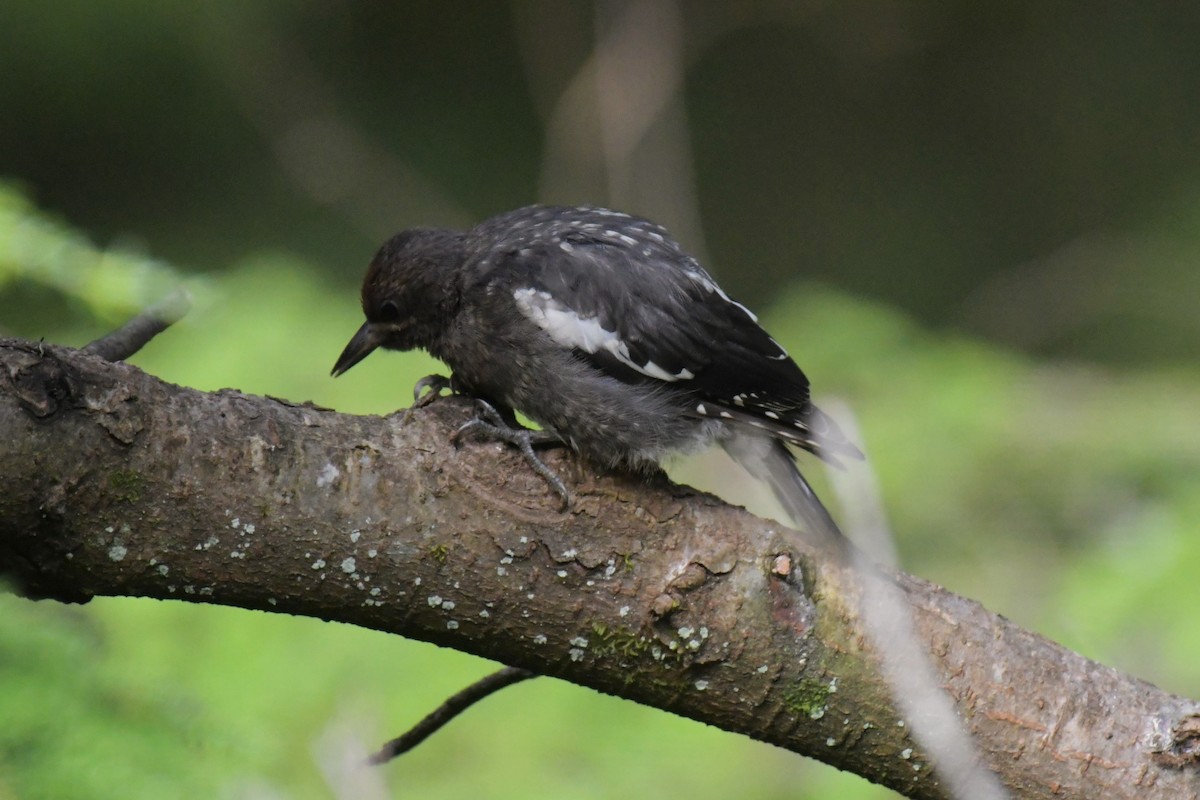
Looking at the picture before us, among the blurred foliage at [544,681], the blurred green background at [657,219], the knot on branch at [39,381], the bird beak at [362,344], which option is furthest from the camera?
the blurred green background at [657,219]

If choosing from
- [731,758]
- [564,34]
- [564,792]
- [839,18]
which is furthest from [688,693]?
[839,18]

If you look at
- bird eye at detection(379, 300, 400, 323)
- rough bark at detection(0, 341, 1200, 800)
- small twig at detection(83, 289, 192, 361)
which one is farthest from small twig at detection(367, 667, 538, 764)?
bird eye at detection(379, 300, 400, 323)


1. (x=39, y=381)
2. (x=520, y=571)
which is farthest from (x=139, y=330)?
(x=520, y=571)

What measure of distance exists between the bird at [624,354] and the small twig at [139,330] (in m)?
0.62

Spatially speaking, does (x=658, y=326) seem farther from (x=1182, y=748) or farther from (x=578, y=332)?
(x=1182, y=748)

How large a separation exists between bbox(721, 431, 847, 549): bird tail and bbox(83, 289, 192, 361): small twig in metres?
1.32

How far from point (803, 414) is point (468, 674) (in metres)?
1.38

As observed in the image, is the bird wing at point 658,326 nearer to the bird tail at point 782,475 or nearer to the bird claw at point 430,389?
the bird tail at point 782,475

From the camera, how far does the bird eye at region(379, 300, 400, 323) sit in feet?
10.4

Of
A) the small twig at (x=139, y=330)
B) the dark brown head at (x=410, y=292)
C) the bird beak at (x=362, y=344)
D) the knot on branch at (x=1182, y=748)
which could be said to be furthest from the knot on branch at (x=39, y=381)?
the knot on branch at (x=1182, y=748)

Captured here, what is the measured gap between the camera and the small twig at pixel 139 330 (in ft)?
6.79

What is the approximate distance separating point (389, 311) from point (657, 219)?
4313mm

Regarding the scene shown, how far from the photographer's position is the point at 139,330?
84.0 inches

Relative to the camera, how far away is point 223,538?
1.78 m
